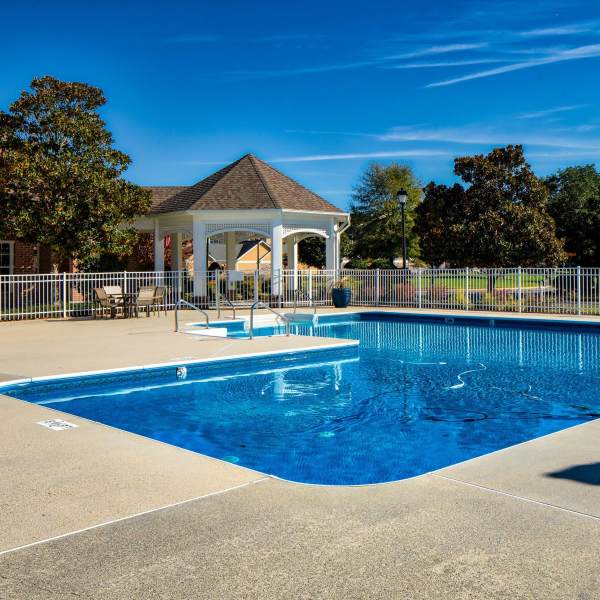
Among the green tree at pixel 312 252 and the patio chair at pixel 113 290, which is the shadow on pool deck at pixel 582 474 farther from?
the green tree at pixel 312 252

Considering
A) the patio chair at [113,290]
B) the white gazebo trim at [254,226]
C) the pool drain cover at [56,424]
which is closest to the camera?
the pool drain cover at [56,424]

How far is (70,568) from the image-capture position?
3482mm

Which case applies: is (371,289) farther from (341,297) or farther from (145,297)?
(145,297)

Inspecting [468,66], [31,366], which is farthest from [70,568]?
[468,66]

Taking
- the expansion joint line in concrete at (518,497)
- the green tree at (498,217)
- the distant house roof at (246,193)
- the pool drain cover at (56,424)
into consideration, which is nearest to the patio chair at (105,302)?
→ the distant house roof at (246,193)

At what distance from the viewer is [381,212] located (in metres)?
54.9

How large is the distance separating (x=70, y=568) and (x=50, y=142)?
73.4 feet

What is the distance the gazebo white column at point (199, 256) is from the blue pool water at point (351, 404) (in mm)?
11988

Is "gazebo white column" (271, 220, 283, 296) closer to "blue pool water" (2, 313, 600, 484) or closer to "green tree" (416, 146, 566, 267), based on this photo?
"green tree" (416, 146, 566, 267)

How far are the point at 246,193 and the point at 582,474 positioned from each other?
22585 mm

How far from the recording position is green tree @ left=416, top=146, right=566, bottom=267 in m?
28.2

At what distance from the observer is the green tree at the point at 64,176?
21812 millimetres

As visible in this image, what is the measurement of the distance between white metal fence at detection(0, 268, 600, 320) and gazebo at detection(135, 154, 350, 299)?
1022 mm

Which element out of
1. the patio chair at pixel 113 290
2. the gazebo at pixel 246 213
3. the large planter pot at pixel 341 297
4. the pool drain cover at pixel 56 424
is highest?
the gazebo at pixel 246 213
